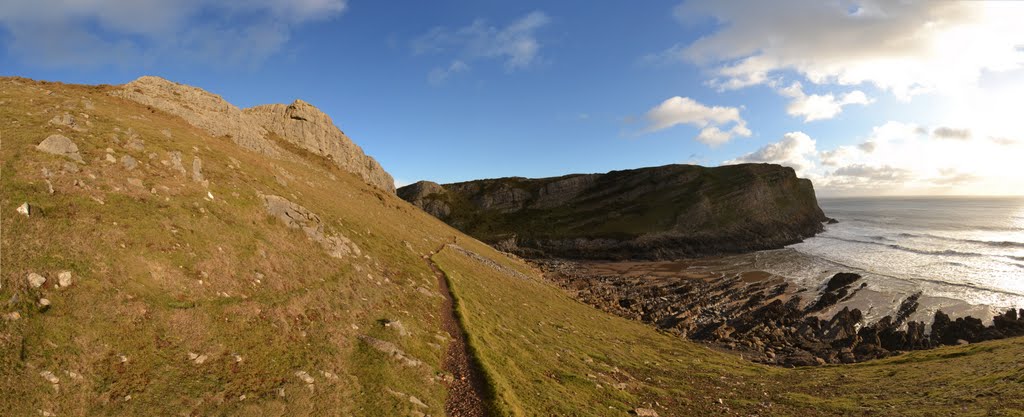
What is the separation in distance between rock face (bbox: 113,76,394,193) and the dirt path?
47049 millimetres

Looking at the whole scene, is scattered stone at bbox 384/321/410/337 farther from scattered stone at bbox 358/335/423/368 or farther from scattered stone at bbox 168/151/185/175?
scattered stone at bbox 168/151/185/175

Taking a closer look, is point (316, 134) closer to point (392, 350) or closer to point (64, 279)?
point (64, 279)

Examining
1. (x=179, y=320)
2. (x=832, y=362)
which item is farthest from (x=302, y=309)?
(x=832, y=362)

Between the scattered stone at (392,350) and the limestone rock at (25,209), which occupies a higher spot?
the limestone rock at (25,209)

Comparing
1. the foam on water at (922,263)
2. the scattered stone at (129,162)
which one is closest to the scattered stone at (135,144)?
the scattered stone at (129,162)

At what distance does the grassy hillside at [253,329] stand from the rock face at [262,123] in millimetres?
12604

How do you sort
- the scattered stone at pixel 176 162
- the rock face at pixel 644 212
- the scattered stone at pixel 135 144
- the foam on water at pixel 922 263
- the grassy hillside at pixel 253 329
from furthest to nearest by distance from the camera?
the rock face at pixel 644 212, the foam on water at pixel 922 263, the scattered stone at pixel 176 162, the scattered stone at pixel 135 144, the grassy hillside at pixel 253 329

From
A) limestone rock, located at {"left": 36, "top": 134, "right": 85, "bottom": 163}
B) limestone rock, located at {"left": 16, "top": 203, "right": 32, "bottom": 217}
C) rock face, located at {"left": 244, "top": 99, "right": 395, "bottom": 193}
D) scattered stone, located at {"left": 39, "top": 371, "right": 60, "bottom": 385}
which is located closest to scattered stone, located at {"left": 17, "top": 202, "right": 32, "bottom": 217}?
limestone rock, located at {"left": 16, "top": 203, "right": 32, "bottom": 217}

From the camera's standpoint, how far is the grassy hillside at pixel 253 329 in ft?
43.8

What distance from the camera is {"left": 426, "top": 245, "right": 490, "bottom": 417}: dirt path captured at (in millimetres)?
17042

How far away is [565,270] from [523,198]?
101 meters

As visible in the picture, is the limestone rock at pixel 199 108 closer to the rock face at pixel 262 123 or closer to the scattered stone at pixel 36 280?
the rock face at pixel 262 123

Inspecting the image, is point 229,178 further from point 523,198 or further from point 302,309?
point 523,198

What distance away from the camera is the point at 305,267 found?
25.5m
